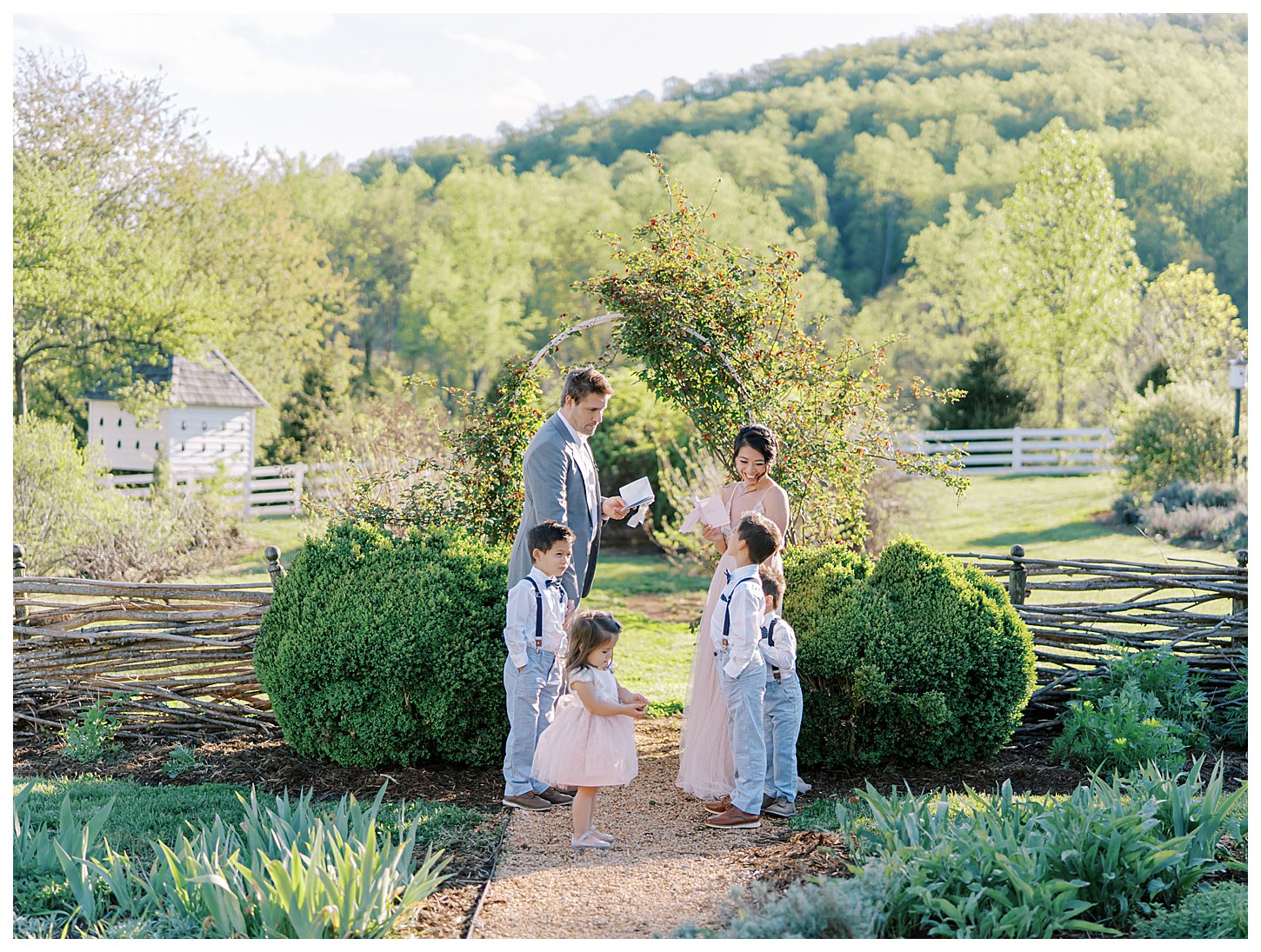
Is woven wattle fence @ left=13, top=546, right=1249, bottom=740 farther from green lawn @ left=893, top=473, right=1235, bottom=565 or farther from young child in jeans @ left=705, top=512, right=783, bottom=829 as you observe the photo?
green lawn @ left=893, top=473, right=1235, bottom=565

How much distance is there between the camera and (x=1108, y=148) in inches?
1662

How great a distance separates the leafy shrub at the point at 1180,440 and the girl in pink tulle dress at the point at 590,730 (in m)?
13.9

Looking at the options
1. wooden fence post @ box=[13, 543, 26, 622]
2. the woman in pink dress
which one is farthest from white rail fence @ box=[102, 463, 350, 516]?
the woman in pink dress

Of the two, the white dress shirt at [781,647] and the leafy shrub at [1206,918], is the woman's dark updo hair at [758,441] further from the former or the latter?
the leafy shrub at [1206,918]

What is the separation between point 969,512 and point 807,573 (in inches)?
489

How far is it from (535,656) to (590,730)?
61 cm

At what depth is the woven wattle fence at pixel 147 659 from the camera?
613 centimetres

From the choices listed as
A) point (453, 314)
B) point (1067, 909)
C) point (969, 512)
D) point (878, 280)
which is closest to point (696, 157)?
point (878, 280)

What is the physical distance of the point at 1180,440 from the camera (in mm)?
15750

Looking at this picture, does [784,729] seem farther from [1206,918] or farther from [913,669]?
[1206,918]

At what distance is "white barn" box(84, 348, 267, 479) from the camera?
1998 centimetres

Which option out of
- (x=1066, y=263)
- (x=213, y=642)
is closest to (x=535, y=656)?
(x=213, y=642)

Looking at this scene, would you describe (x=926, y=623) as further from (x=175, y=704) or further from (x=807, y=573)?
(x=175, y=704)

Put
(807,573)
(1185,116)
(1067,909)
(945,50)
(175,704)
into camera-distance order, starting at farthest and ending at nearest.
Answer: (945,50), (1185,116), (175,704), (807,573), (1067,909)
